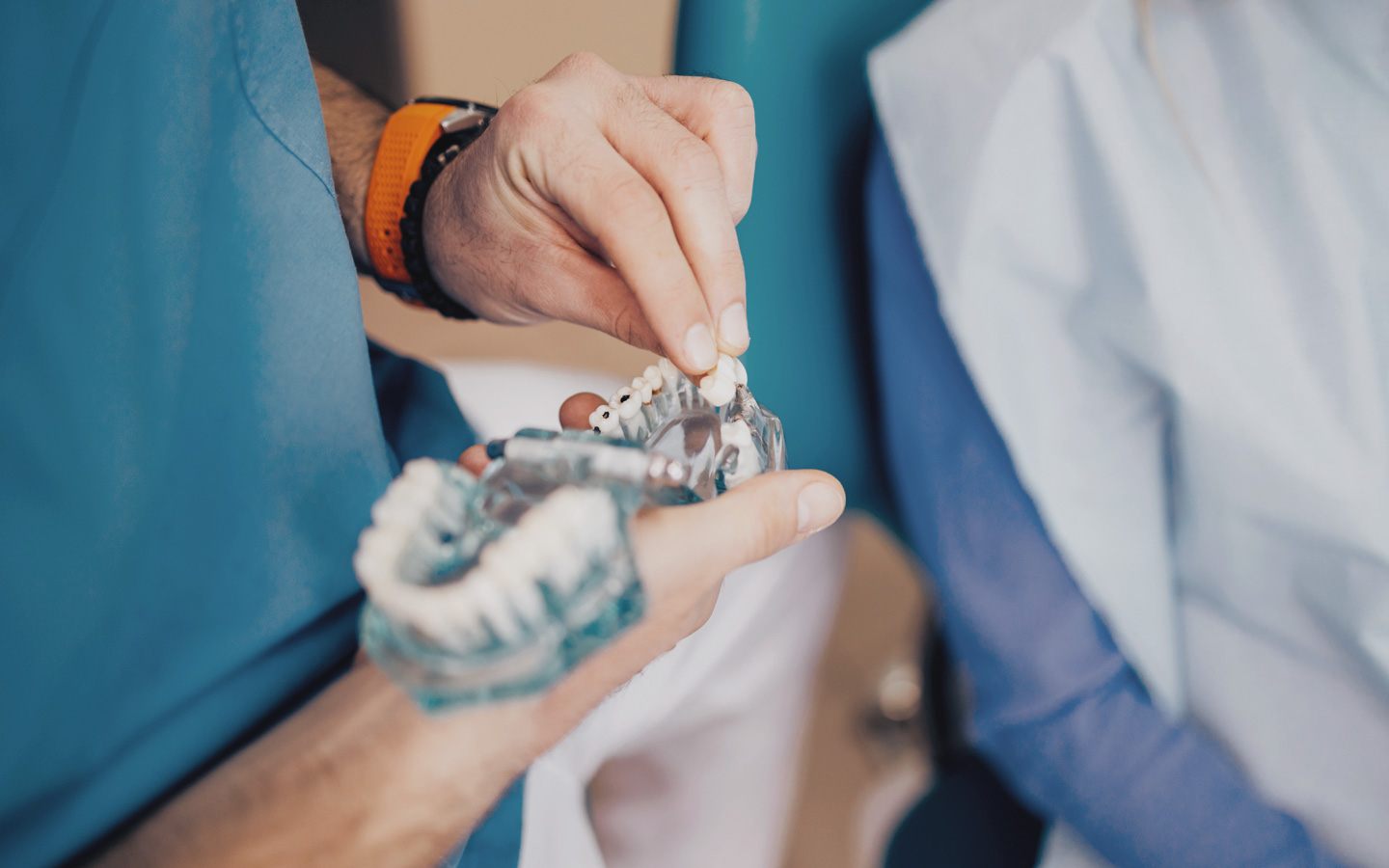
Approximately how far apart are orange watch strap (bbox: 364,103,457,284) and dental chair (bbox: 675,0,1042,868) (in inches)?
8.1

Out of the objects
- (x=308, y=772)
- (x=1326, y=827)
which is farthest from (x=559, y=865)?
(x=1326, y=827)

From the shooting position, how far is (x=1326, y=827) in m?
0.59

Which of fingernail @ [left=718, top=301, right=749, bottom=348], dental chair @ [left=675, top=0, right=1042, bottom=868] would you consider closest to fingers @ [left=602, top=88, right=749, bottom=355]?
fingernail @ [left=718, top=301, right=749, bottom=348]

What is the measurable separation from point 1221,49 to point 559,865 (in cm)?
77

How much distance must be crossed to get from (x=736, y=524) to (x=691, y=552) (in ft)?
0.09

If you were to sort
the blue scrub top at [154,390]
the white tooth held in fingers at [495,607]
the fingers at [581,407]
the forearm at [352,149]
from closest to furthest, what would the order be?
the white tooth held in fingers at [495,607]
the blue scrub top at [154,390]
the fingers at [581,407]
the forearm at [352,149]

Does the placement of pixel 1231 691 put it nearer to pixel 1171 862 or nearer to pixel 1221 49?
pixel 1171 862

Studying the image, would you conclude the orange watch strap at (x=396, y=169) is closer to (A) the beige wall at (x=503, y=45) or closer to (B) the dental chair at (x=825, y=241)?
(A) the beige wall at (x=503, y=45)

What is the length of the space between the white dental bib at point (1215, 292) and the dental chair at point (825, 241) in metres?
0.06

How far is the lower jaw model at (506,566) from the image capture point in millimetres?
266

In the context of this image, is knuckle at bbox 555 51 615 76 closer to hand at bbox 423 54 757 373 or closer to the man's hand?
hand at bbox 423 54 757 373

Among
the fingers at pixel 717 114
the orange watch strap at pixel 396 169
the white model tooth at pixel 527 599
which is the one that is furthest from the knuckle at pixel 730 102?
the white model tooth at pixel 527 599

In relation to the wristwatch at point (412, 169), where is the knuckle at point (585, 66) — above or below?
above

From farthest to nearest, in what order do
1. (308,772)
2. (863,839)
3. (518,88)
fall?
(863,839)
(518,88)
(308,772)
